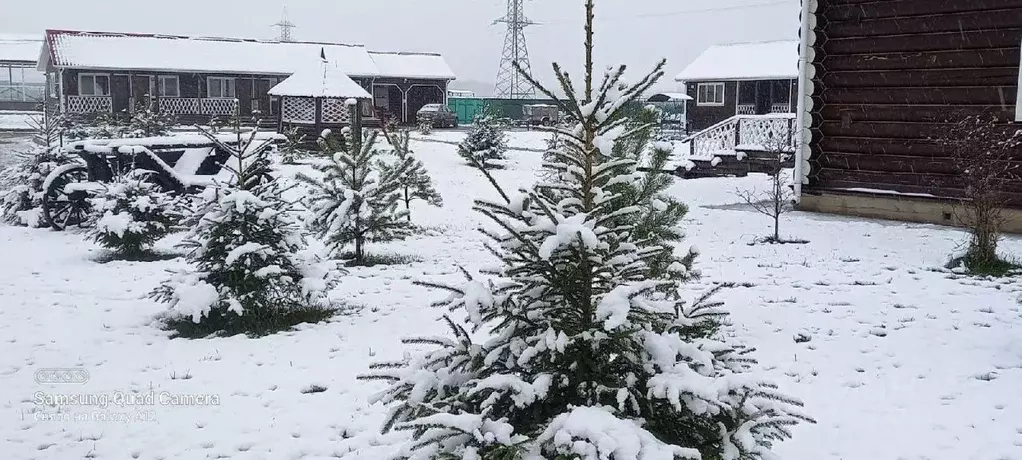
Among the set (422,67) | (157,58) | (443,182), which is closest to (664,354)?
(443,182)

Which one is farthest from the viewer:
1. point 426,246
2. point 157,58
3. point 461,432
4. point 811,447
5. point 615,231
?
point 157,58

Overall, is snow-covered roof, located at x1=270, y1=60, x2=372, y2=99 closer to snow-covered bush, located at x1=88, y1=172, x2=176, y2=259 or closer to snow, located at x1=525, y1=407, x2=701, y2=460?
snow-covered bush, located at x1=88, y1=172, x2=176, y2=259

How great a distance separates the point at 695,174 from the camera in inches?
790

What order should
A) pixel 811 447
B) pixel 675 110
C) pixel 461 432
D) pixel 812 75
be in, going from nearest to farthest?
pixel 461 432 < pixel 811 447 < pixel 812 75 < pixel 675 110

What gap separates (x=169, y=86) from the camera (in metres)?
36.8

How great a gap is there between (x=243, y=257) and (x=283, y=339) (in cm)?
75

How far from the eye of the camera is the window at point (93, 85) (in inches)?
1403

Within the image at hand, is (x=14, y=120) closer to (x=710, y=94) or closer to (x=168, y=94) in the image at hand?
(x=168, y=94)

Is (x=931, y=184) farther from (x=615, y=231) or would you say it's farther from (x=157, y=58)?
(x=157, y=58)

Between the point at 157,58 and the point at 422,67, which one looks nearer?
the point at 157,58

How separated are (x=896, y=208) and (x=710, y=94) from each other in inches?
1089

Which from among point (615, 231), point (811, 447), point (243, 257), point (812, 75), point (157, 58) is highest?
point (157, 58)

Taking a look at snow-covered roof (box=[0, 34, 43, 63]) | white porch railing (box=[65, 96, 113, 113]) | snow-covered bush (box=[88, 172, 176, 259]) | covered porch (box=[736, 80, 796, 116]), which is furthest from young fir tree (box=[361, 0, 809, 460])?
snow-covered roof (box=[0, 34, 43, 63])

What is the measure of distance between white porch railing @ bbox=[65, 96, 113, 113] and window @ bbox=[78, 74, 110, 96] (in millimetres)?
315
